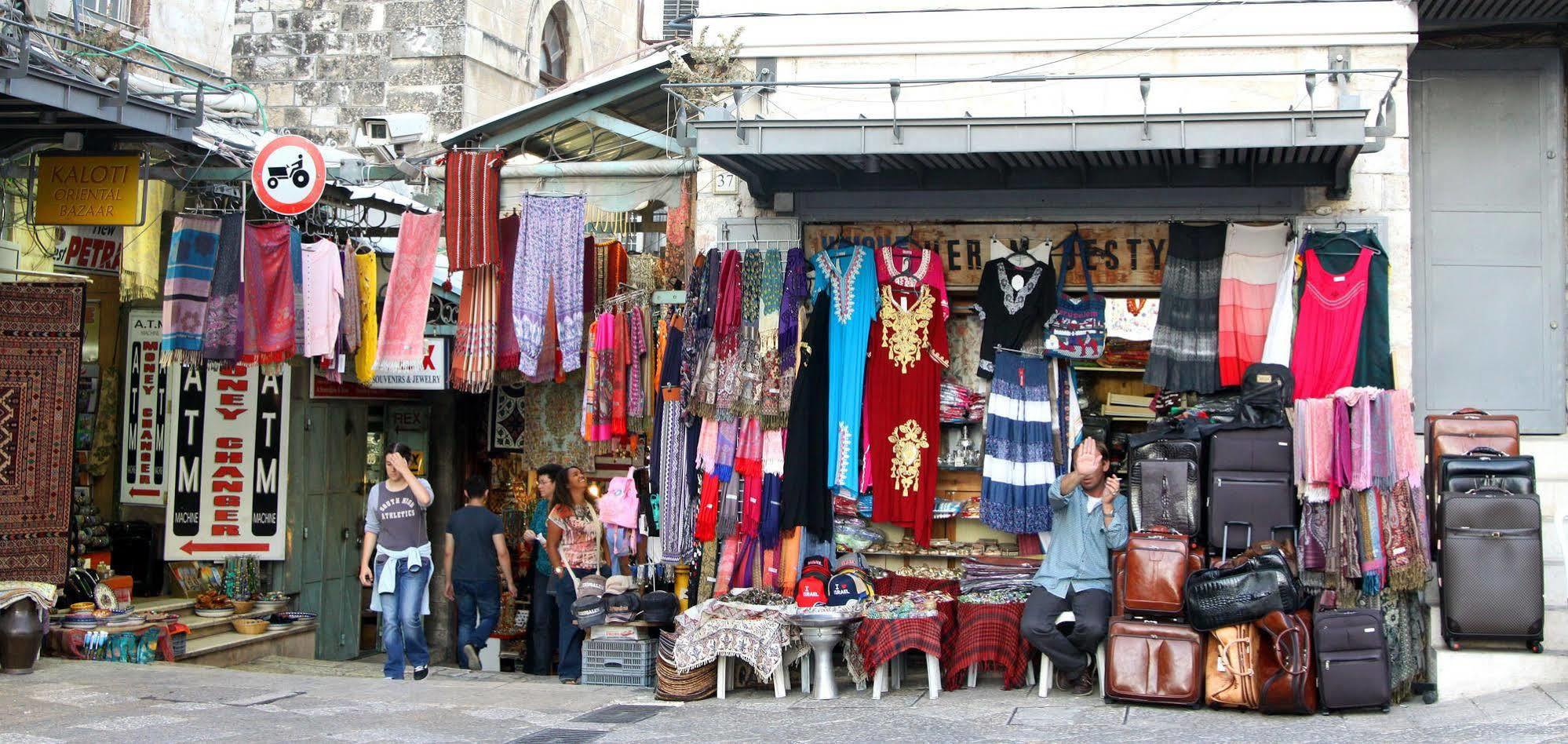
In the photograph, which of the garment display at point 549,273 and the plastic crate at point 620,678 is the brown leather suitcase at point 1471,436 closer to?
the plastic crate at point 620,678

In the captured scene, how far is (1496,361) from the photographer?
10055 mm

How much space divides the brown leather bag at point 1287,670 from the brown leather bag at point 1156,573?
546 millimetres

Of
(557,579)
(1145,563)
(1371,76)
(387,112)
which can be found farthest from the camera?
(387,112)

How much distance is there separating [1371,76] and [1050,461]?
3.34m

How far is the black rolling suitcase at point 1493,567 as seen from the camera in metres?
8.25

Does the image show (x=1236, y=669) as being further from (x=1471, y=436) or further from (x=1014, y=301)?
(x=1014, y=301)

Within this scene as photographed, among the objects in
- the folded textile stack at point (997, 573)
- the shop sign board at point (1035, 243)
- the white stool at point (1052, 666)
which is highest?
the shop sign board at point (1035, 243)

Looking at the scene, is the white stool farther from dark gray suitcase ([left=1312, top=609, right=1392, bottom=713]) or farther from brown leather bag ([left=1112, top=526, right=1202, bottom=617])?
dark gray suitcase ([left=1312, top=609, right=1392, bottom=713])

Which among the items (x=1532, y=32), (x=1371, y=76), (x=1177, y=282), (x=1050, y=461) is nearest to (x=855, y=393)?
(x=1050, y=461)

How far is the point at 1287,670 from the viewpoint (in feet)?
26.5

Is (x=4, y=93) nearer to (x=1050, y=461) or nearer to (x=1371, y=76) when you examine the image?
(x=1050, y=461)

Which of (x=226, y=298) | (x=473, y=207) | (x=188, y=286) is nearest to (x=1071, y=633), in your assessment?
(x=473, y=207)

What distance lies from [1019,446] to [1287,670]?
2.49 m

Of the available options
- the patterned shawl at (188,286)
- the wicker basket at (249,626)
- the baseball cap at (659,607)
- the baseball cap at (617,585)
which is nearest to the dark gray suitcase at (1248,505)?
the baseball cap at (659,607)
